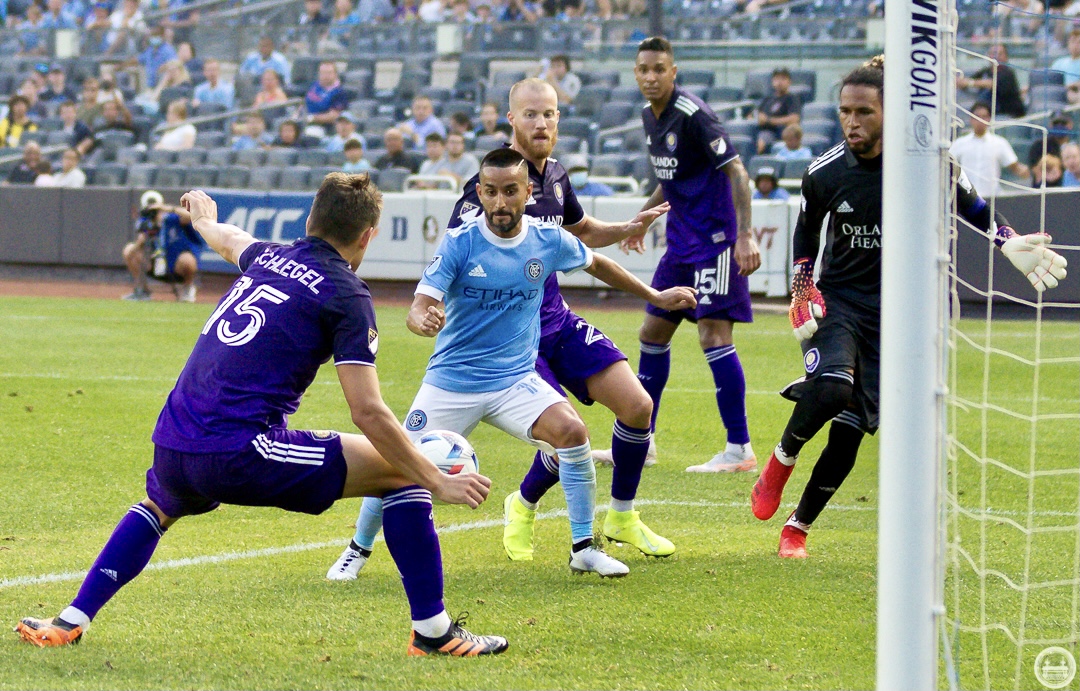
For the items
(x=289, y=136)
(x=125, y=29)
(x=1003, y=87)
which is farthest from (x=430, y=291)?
(x=125, y=29)

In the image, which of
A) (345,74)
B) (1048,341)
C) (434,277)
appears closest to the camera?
(434,277)

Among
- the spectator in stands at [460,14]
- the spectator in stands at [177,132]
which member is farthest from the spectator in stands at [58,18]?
the spectator in stands at [460,14]

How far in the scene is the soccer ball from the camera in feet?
14.9

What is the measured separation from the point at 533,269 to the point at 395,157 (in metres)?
14.2

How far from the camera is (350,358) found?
4098mm

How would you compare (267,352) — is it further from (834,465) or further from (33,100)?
(33,100)

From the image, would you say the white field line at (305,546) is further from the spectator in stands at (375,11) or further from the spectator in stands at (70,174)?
the spectator in stands at (375,11)

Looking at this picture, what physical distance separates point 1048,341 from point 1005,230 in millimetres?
8658

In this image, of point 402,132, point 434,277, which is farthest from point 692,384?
point 402,132

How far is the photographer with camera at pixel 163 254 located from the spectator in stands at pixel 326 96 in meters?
5.87

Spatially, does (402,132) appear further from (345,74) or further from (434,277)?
(434,277)

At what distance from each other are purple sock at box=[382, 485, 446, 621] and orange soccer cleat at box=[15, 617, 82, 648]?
3.47 ft

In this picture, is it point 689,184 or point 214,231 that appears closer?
point 214,231

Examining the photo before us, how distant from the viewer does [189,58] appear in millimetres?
26266
